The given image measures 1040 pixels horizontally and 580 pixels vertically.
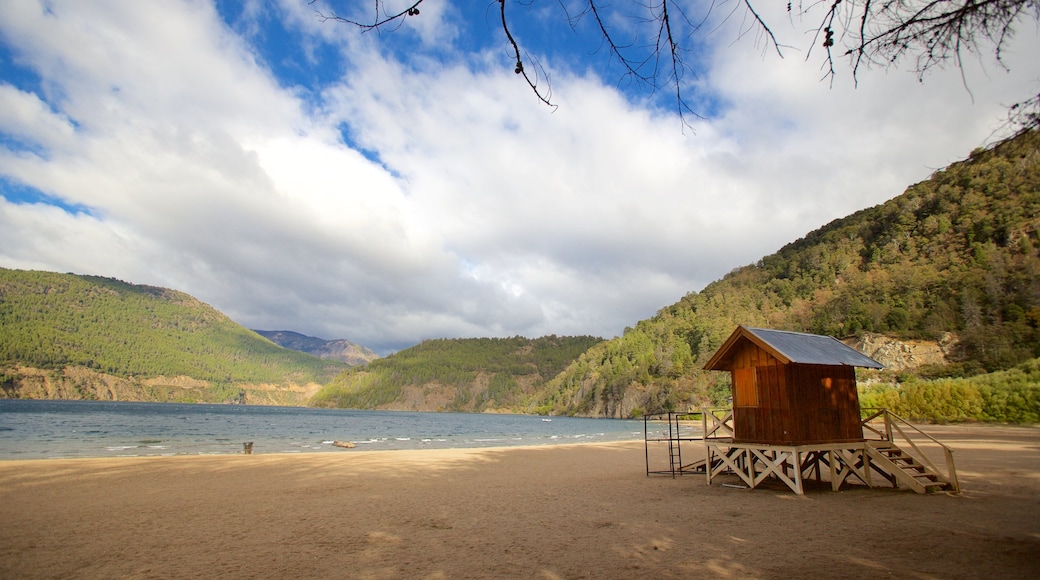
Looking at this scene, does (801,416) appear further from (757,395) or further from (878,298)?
(878,298)

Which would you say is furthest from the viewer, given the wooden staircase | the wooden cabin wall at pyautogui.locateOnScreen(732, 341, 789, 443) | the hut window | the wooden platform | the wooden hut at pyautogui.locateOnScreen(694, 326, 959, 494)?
the hut window

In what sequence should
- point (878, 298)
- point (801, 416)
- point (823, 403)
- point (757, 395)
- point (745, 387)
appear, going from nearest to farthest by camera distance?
1. point (801, 416)
2. point (823, 403)
3. point (757, 395)
4. point (745, 387)
5. point (878, 298)

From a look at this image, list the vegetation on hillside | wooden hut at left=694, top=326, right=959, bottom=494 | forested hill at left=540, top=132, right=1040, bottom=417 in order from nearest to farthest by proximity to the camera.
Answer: wooden hut at left=694, top=326, right=959, bottom=494, the vegetation on hillside, forested hill at left=540, top=132, right=1040, bottom=417

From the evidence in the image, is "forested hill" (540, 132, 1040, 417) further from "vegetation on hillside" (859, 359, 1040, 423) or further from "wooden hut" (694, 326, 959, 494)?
"wooden hut" (694, 326, 959, 494)

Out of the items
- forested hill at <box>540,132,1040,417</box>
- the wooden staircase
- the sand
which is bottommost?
the sand

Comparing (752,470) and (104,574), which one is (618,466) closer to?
(752,470)

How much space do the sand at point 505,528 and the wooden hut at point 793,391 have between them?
5.52 feet

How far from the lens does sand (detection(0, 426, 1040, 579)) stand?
737 centimetres

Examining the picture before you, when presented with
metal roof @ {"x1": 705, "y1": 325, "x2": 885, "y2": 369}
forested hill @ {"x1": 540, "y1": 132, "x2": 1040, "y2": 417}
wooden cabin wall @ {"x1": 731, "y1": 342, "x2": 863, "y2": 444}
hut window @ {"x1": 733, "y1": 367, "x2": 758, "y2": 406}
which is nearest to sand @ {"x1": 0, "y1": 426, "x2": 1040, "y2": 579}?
wooden cabin wall @ {"x1": 731, "y1": 342, "x2": 863, "y2": 444}

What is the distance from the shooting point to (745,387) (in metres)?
15.7

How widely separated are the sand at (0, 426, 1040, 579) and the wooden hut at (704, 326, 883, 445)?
1.68m

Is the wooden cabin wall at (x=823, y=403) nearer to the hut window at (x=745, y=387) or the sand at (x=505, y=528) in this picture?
the hut window at (x=745, y=387)

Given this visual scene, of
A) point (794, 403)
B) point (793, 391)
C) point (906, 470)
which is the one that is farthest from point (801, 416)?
point (906, 470)

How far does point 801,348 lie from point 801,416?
1963 millimetres
